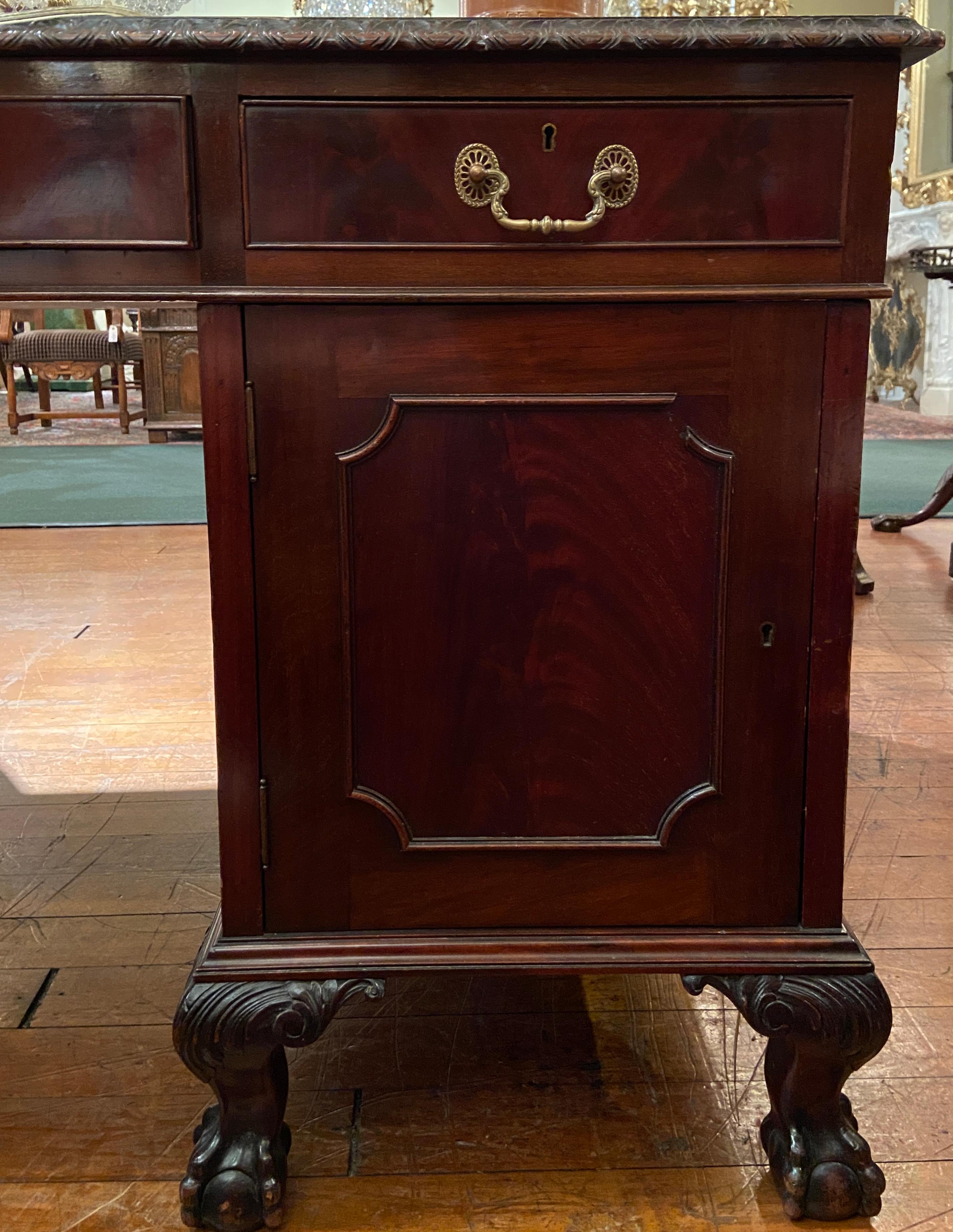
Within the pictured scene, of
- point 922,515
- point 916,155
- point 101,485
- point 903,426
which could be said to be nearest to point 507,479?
point 922,515

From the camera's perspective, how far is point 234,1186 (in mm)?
923

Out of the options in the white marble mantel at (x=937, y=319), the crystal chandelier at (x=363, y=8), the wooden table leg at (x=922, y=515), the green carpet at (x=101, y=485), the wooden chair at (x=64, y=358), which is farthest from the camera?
the white marble mantel at (x=937, y=319)

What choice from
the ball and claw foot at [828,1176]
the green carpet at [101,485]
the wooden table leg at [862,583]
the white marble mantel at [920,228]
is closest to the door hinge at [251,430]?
the ball and claw foot at [828,1176]

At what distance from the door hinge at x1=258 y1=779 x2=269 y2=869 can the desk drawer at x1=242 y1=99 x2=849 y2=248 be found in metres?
0.40

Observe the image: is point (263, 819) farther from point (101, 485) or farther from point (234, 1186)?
point (101, 485)

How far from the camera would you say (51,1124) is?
1.04 meters

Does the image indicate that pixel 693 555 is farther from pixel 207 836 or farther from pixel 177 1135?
pixel 207 836

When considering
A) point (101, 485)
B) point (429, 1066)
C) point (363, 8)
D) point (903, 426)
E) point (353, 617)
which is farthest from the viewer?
point (903, 426)

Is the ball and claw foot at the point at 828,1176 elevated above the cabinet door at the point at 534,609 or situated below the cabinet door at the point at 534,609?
below

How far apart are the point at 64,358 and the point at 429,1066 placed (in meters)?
5.75

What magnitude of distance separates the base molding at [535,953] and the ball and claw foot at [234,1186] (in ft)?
0.45

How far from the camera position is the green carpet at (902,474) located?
13.0 feet

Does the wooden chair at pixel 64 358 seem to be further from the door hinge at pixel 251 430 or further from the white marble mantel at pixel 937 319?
the door hinge at pixel 251 430

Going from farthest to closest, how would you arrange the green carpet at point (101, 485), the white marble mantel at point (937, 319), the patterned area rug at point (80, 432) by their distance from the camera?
the white marble mantel at point (937, 319) → the patterned area rug at point (80, 432) → the green carpet at point (101, 485)
